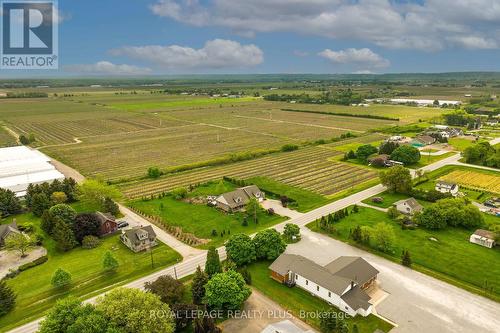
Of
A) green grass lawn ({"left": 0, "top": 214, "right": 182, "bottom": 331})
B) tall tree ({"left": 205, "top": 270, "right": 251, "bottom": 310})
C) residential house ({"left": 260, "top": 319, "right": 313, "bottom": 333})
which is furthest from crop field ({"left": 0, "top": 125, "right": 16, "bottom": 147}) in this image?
residential house ({"left": 260, "top": 319, "right": 313, "bottom": 333})

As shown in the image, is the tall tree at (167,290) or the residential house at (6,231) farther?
the residential house at (6,231)

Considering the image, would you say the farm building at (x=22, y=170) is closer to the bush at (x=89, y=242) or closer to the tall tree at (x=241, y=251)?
the bush at (x=89, y=242)

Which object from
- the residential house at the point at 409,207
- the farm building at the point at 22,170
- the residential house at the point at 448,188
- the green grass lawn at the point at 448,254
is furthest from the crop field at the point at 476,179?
the farm building at the point at 22,170

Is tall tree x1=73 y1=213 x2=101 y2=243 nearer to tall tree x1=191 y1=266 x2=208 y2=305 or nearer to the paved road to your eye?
the paved road

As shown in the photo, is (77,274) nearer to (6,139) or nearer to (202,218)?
(202,218)

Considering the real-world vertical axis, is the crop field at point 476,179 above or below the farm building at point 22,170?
above

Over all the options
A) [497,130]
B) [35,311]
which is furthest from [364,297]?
[497,130]

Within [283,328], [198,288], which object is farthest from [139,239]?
[283,328]
